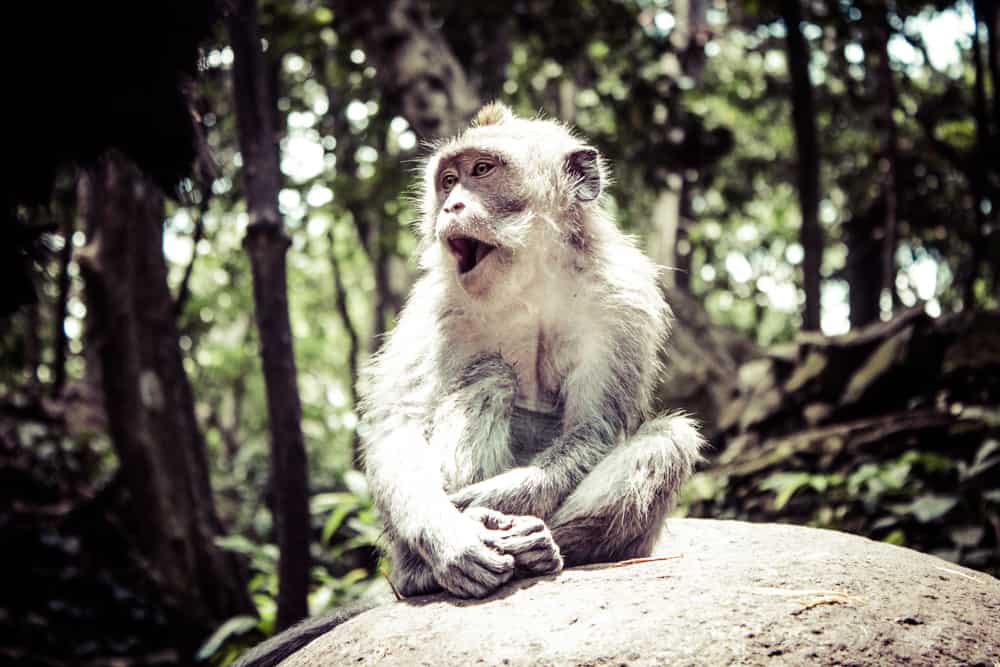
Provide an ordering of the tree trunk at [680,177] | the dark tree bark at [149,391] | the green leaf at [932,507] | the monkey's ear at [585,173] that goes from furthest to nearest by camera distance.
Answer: the tree trunk at [680,177], the dark tree bark at [149,391], the green leaf at [932,507], the monkey's ear at [585,173]

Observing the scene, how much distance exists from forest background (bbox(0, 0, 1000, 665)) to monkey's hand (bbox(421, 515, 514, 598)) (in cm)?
157

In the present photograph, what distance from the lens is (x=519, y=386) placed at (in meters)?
3.71

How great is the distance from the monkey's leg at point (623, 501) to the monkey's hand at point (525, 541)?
6.3 inches

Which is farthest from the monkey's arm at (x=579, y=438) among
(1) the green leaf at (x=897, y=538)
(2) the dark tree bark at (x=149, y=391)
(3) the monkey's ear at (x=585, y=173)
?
(2) the dark tree bark at (x=149, y=391)

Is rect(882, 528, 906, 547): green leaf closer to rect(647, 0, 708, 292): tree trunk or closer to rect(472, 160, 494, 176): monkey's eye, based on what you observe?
rect(472, 160, 494, 176): monkey's eye

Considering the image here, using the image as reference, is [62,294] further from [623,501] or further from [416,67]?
[623,501]

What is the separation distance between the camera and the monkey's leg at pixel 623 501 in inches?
126

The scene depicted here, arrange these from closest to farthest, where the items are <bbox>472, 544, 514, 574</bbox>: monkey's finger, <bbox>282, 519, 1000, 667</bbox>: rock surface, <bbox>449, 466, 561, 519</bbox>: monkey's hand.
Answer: <bbox>282, 519, 1000, 667</bbox>: rock surface < <bbox>472, 544, 514, 574</bbox>: monkey's finger < <bbox>449, 466, 561, 519</bbox>: monkey's hand

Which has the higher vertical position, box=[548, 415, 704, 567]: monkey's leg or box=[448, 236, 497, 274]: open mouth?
box=[448, 236, 497, 274]: open mouth

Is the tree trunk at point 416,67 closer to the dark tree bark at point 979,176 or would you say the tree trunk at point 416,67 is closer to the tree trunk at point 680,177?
the tree trunk at point 680,177

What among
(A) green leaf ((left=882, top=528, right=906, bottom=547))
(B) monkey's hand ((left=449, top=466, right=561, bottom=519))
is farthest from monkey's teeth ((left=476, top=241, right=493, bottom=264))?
(A) green leaf ((left=882, top=528, right=906, bottom=547))

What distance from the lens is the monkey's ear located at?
386 cm

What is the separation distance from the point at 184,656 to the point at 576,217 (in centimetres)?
445

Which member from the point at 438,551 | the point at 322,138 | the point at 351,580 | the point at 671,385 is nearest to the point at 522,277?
the point at 438,551
